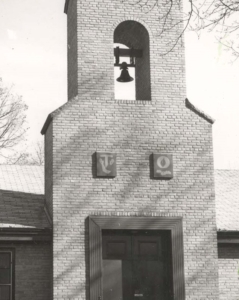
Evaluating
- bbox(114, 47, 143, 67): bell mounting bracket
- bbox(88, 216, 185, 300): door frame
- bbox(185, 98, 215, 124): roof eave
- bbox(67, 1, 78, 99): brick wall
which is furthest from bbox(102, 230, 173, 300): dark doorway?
bbox(114, 47, 143, 67): bell mounting bracket

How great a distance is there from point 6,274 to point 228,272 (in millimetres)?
5444

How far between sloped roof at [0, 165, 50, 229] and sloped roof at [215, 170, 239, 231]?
4.58m

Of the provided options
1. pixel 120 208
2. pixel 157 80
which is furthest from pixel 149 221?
pixel 157 80

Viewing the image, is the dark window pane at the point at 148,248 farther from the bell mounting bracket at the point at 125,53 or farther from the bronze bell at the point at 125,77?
the bell mounting bracket at the point at 125,53

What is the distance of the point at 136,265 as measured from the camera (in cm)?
1474

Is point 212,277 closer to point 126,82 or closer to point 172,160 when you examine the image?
point 172,160

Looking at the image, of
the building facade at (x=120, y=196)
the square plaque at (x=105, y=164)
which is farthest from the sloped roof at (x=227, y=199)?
the square plaque at (x=105, y=164)

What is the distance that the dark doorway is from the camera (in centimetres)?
1455

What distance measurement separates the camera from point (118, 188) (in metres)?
14.9

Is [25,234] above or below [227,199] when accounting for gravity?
below

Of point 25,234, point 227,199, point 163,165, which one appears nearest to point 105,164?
point 163,165

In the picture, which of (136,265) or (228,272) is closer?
(136,265)

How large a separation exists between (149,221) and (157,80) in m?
3.56

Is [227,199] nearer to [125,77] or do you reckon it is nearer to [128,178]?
[128,178]
